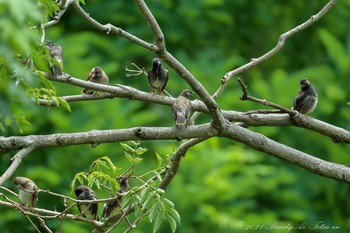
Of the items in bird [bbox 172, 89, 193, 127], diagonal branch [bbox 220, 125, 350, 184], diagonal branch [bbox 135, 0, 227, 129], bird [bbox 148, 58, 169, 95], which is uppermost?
diagonal branch [bbox 135, 0, 227, 129]

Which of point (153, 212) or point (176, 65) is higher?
point (176, 65)

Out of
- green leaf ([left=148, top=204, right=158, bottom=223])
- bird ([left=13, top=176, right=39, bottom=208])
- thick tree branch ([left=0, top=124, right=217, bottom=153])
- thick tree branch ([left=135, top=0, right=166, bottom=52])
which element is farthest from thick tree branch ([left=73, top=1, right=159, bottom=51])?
bird ([left=13, top=176, right=39, bottom=208])

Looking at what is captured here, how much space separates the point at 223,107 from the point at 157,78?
9267mm

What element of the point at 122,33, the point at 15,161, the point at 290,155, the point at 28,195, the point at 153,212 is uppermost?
the point at 122,33

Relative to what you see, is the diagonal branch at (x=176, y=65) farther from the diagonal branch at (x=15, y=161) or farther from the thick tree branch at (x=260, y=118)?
the diagonal branch at (x=15, y=161)

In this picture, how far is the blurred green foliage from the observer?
674 inches

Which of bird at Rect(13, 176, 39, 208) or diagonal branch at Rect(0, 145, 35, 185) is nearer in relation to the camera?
diagonal branch at Rect(0, 145, 35, 185)

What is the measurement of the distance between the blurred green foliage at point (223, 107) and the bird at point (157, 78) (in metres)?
5.06

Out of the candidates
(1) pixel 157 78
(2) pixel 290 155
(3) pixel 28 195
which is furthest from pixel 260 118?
(1) pixel 157 78

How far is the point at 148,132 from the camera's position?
22.0 feet

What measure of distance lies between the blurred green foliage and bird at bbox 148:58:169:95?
506 cm

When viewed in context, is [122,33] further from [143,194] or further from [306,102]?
[306,102]

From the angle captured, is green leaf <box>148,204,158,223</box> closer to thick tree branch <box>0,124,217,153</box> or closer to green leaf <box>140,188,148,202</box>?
green leaf <box>140,188,148,202</box>

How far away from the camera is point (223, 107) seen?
18953 mm
